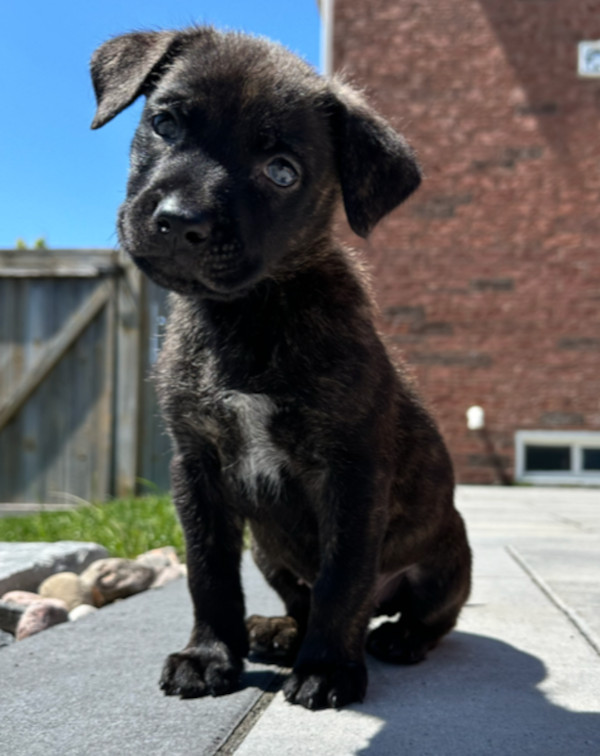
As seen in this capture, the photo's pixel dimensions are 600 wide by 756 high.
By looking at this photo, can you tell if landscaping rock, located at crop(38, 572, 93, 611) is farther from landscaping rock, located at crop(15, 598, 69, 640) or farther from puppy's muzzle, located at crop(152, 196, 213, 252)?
puppy's muzzle, located at crop(152, 196, 213, 252)

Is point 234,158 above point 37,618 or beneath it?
above

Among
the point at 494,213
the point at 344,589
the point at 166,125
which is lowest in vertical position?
the point at 344,589

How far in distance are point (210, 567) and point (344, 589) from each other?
36cm

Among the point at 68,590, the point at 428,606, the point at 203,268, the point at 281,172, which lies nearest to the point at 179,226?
the point at 203,268

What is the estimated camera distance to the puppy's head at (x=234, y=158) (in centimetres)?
176

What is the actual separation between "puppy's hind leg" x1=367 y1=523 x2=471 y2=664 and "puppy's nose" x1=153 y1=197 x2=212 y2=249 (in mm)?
1121

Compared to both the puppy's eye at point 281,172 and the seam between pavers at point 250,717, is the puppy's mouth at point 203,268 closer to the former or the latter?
the puppy's eye at point 281,172

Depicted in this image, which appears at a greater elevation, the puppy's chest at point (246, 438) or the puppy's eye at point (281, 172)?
the puppy's eye at point (281, 172)

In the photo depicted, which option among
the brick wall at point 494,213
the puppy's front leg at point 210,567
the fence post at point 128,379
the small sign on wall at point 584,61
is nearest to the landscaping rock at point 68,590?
the puppy's front leg at point 210,567

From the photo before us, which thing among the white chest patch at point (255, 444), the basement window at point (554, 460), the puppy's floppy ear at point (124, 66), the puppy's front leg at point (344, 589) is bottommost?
the basement window at point (554, 460)

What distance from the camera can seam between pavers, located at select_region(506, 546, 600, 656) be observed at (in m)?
2.34

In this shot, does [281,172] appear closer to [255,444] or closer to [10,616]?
[255,444]

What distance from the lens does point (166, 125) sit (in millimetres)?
1936

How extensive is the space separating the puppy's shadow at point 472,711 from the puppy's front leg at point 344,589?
0.11 meters
